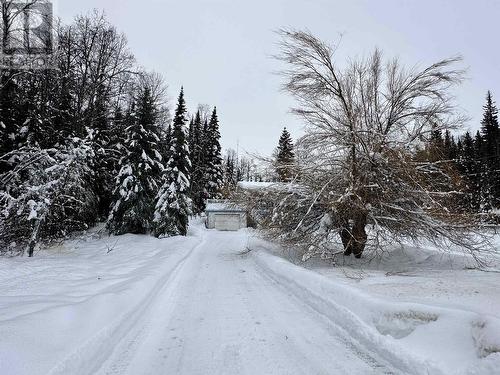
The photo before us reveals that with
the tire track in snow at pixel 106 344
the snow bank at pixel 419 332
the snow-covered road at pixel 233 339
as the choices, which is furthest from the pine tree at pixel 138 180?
the snow bank at pixel 419 332

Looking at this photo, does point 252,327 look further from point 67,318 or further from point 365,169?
point 365,169

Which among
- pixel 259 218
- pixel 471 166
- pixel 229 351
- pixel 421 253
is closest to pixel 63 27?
pixel 259 218

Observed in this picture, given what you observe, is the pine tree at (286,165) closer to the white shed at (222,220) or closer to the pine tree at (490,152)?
the white shed at (222,220)

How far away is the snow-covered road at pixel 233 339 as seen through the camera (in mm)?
3873

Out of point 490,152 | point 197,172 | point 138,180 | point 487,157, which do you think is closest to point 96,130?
point 138,180

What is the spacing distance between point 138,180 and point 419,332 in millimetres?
20198

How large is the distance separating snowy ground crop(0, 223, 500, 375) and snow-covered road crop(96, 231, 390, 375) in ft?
0.05

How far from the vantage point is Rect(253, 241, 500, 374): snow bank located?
11.1 ft

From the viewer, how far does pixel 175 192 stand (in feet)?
76.5

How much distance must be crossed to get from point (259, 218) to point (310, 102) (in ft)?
15.0

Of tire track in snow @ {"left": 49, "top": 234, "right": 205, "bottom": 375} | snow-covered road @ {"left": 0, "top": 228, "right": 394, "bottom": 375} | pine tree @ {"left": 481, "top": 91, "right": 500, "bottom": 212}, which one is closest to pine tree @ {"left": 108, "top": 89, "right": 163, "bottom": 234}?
snow-covered road @ {"left": 0, "top": 228, "right": 394, "bottom": 375}

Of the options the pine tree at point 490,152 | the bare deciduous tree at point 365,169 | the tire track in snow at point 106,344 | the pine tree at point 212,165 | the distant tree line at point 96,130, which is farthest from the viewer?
the pine tree at point 212,165

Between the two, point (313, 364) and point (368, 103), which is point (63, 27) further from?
point (313, 364)

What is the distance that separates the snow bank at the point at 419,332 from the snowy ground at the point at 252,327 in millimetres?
13
